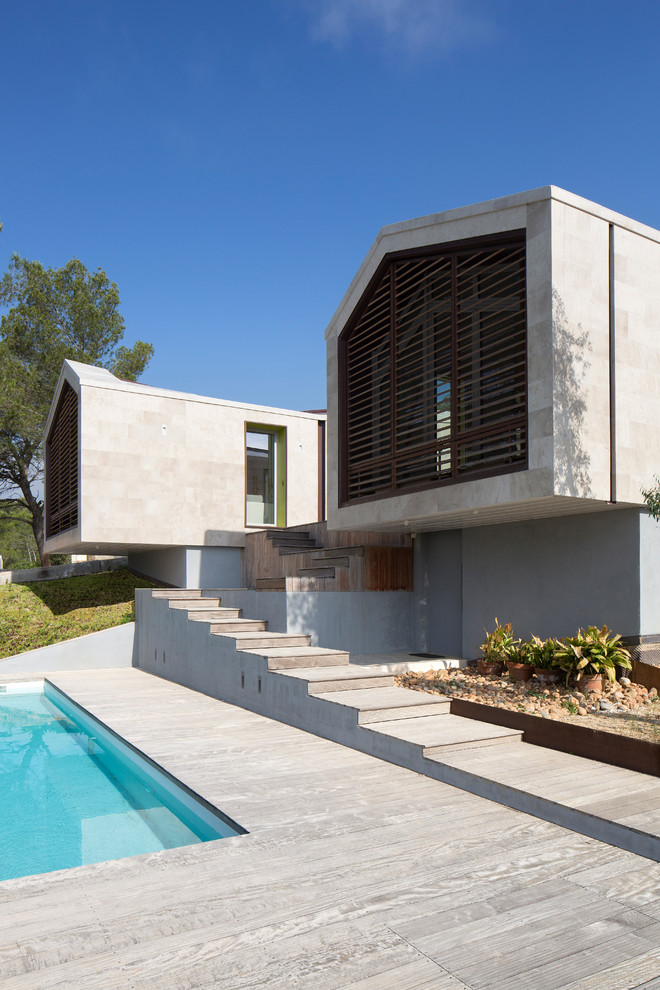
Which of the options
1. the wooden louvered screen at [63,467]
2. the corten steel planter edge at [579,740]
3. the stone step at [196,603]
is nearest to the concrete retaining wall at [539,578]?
the corten steel planter edge at [579,740]

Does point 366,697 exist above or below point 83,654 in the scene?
above

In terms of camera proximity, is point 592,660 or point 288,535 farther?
point 288,535

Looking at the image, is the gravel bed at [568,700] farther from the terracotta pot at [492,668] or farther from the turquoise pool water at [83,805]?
the turquoise pool water at [83,805]

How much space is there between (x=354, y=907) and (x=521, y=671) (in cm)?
550

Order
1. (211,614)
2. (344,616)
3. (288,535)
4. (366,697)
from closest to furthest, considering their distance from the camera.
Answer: (366,697) < (344,616) < (211,614) < (288,535)

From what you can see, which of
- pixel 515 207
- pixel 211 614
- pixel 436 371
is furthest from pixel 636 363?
pixel 211 614

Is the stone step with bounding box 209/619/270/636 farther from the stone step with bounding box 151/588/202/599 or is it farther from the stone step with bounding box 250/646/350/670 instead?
the stone step with bounding box 151/588/202/599

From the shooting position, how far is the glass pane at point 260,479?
699 inches

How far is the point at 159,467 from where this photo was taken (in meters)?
16.2

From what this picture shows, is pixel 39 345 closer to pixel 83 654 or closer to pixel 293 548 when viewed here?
pixel 83 654

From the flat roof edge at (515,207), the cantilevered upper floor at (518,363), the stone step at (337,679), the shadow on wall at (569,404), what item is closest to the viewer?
the shadow on wall at (569,404)

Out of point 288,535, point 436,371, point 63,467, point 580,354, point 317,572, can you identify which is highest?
point 436,371

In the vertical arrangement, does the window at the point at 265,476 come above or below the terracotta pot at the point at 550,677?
above

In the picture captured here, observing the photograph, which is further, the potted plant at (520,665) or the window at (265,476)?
the window at (265,476)
